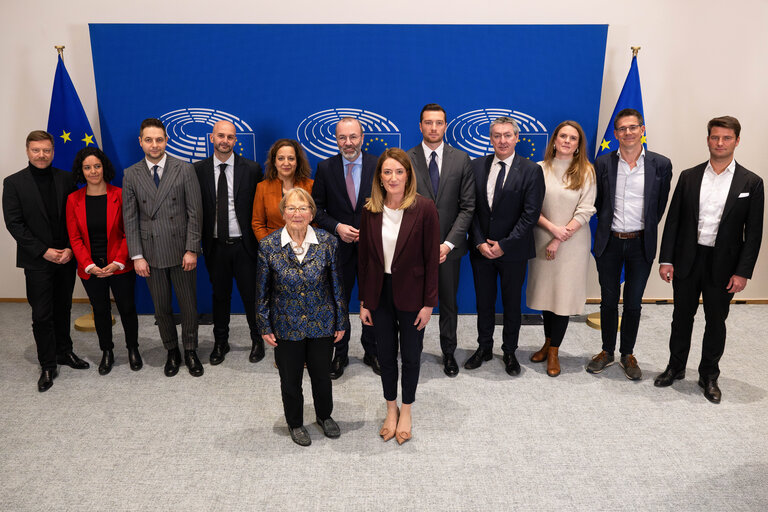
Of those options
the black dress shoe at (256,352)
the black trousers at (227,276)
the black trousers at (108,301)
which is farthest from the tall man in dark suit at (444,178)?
the black trousers at (108,301)

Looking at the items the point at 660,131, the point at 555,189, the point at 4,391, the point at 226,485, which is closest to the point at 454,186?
the point at 555,189

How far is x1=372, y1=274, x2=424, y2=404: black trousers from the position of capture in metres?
3.02

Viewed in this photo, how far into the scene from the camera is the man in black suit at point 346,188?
371 centimetres

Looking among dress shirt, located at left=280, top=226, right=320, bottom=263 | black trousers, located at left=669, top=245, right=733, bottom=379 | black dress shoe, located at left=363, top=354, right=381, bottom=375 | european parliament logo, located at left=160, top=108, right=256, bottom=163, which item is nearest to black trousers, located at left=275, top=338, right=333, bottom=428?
dress shirt, located at left=280, top=226, right=320, bottom=263

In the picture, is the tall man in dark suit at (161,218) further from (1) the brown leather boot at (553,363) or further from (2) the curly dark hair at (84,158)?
(1) the brown leather boot at (553,363)

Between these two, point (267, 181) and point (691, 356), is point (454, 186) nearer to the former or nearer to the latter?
point (267, 181)

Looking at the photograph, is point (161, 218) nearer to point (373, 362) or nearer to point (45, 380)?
point (45, 380)

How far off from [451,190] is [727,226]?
1.69 m

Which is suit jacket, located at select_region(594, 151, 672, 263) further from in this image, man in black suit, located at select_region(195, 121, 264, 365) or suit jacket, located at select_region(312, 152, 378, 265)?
man in black suit, located at select_region(195, 121, 264, 365)

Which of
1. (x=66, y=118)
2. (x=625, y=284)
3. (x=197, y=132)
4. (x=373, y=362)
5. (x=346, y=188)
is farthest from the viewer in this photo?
(x=197, y=132)

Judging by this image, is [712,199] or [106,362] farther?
[106,362]

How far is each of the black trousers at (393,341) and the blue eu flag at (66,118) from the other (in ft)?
10.7

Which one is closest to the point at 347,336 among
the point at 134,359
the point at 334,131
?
the point at 134,359

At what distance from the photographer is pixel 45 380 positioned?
3.84 m
